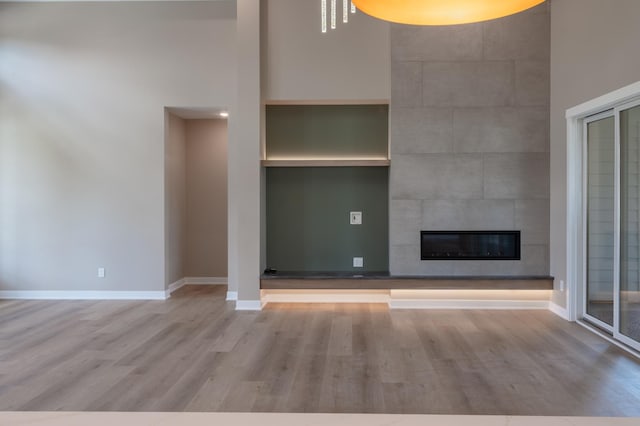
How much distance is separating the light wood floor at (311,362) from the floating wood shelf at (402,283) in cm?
30

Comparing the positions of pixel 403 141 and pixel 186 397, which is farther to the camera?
pixel 403 141

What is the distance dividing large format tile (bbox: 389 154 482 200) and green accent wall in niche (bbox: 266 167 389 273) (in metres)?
0.51

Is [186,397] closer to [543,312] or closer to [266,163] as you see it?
[266,163]

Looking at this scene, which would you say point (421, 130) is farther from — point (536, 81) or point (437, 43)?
point (536, 81)

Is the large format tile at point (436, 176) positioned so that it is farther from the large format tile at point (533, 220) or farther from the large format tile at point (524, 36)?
the large format tile at point (524, 36)

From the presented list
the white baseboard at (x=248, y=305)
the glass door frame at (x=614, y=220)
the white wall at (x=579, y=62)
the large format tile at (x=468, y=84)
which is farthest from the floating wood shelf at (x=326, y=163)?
the glass door frame at (x=614, y=220)

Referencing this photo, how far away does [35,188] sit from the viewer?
6074 millimetres

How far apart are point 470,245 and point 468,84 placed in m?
1.99

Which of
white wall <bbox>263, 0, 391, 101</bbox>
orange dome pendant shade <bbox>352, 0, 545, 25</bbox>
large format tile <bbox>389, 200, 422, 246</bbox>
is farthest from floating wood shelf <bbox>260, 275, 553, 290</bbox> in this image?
orange dome pendant shade <bbox>352, 0, 545, 25</bbox>

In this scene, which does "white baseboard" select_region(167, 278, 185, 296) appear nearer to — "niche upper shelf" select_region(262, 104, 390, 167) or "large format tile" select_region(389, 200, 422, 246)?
"niche upper shelf" select_region(262, 104, 390, 167)

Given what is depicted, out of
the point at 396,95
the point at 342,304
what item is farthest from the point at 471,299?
the point at 396,95

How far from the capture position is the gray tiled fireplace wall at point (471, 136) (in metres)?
5.50

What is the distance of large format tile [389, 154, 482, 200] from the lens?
18.2 feet

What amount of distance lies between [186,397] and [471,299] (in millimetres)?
3791
